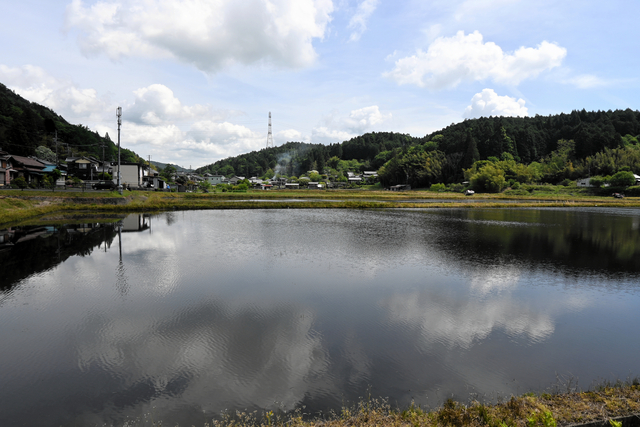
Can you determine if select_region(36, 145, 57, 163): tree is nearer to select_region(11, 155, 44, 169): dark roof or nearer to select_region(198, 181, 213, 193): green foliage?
select_region(11, 155, 44, 169): dark roof

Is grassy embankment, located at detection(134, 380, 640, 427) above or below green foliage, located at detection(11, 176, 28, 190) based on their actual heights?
below

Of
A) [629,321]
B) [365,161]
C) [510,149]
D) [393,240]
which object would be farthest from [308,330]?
[365,161]

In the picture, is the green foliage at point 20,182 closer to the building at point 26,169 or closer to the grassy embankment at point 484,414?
the building at point 26,169

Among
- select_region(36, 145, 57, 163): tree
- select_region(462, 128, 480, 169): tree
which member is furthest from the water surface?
select_region(462, 128, 480, 169): tree

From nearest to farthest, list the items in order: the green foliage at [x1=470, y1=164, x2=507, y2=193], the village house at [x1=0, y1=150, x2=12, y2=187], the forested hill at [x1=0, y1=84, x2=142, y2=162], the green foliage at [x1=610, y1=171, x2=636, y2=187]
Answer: the village house at [x1=0, y1=150, x2=12, y2=187] < the forested hill at [x1=0, y1=84, x2=142, y2=162] < the green foliage at [x1=610, y1=171, x2=636, y2=187] < the green foliage at [x1=470, y1=164, x2=507, y2=193]

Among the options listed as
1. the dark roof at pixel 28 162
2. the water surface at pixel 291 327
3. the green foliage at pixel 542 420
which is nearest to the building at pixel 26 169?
the dark roof at pixel 28 162

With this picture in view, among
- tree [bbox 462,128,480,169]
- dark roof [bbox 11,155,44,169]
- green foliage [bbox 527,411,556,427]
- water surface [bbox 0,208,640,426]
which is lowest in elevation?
water surface [bbox 0,208,640,426]

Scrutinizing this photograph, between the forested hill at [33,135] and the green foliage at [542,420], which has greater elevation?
the forested hill at [33,135]

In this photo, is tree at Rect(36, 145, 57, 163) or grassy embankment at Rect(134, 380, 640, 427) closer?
grassy embankment at Rect(134, 380, 640, 427)

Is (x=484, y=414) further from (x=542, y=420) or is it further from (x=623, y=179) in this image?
(x=623, y=179)

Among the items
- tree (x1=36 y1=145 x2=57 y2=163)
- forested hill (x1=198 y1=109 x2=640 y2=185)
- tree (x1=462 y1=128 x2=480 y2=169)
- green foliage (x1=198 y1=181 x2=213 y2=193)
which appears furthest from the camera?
tree (x1=462 y1=128 x2=480 y2=169)

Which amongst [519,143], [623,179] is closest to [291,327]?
[623,179]

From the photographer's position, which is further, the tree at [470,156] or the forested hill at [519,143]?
the tree at [470,156]

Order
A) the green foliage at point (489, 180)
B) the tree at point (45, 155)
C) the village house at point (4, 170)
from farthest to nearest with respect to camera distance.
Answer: the green foliage at point (489, 180), the tree at point (45, 155), the village house at point (4, 170)
